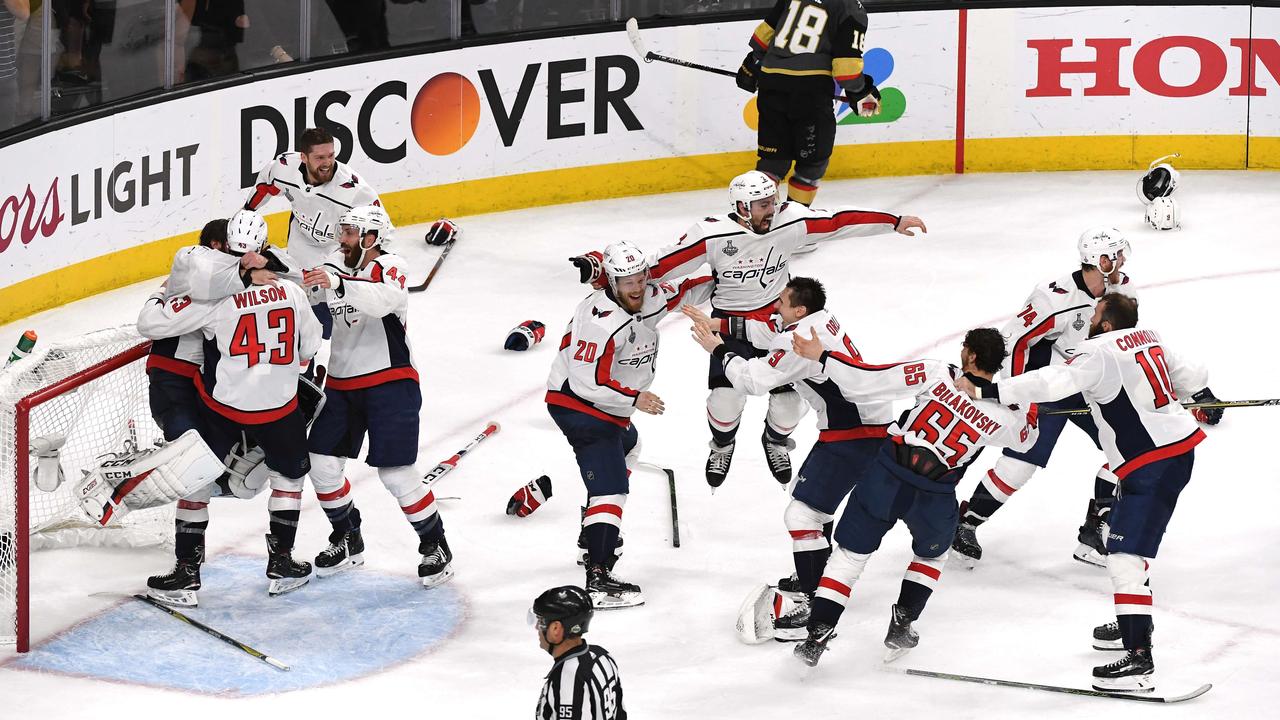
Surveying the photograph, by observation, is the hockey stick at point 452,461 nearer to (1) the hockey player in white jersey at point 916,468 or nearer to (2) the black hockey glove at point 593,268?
(2) the black hockey glove at point 593,268

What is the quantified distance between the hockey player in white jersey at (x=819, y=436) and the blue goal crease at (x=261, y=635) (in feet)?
3.73

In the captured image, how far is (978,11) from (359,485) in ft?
18.9

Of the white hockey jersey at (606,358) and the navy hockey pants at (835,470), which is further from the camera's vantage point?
the white hockey jersey at (606,358)

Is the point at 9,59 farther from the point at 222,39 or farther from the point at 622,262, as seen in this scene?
the point at 622,262

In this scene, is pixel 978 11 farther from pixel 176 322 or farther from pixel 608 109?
pixel 176 322

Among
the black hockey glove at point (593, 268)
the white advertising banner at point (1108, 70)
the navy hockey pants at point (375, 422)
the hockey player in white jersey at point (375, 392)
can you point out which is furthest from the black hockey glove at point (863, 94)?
the navy hockey pants at point (375, 422)

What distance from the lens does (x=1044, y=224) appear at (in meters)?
11.5

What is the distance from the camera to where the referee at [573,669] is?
15.8ft

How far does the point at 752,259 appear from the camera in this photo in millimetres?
7754

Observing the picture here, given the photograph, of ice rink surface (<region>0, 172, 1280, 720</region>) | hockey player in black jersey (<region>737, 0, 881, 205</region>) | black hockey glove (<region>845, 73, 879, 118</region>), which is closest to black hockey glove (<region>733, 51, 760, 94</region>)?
hockey player in black jersey (<region>737, 0, 881, 205</region>)

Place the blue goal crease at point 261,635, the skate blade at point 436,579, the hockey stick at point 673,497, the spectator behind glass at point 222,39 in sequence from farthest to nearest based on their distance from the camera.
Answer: the spectator behind glass at point 222,39 < the hockey stick at point 673,497 < the skate blade at point 436,579 < the blue goal crease at point 261,635

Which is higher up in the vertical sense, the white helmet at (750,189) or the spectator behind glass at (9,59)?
the spectator behind glass at (9,59)

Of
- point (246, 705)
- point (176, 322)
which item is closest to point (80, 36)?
point (176, 322)

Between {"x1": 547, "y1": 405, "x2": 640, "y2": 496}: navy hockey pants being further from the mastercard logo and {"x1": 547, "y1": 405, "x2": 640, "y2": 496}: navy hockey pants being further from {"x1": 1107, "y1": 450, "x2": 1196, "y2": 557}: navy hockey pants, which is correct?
the mastercard logo
